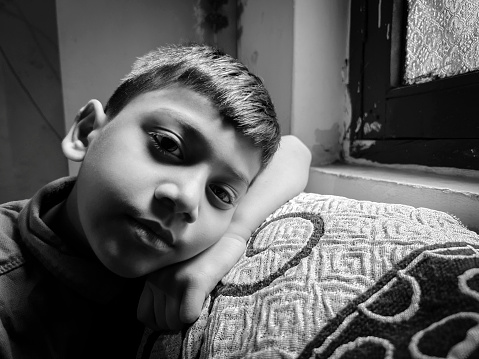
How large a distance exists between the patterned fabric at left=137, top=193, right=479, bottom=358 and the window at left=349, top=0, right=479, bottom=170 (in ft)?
1.33

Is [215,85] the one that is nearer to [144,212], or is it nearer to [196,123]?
[196,123]

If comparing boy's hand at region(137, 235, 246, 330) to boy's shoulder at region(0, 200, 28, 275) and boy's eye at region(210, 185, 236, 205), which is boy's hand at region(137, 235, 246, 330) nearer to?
boy's eye at region(210, 185, 236, 205)

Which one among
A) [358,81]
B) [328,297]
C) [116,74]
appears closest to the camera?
[328,297]

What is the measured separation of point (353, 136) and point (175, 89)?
0.74 metres

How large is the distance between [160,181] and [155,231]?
7cm

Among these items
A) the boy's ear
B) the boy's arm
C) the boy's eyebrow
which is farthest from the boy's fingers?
the boy's ear

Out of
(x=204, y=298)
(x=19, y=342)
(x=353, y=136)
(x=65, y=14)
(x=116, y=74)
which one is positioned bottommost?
(x=19, y=342)

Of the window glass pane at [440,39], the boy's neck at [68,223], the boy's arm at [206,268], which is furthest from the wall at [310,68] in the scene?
the boy's neck at [68,223]

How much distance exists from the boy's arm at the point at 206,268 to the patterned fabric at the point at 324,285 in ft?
0.06

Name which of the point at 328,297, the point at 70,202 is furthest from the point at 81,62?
the point at 328,297

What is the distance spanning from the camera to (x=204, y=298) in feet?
1.43

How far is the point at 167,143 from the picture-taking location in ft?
1.57

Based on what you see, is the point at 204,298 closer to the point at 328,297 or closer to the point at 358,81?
the point at 328,297

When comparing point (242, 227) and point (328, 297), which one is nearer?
point (328, 297)
